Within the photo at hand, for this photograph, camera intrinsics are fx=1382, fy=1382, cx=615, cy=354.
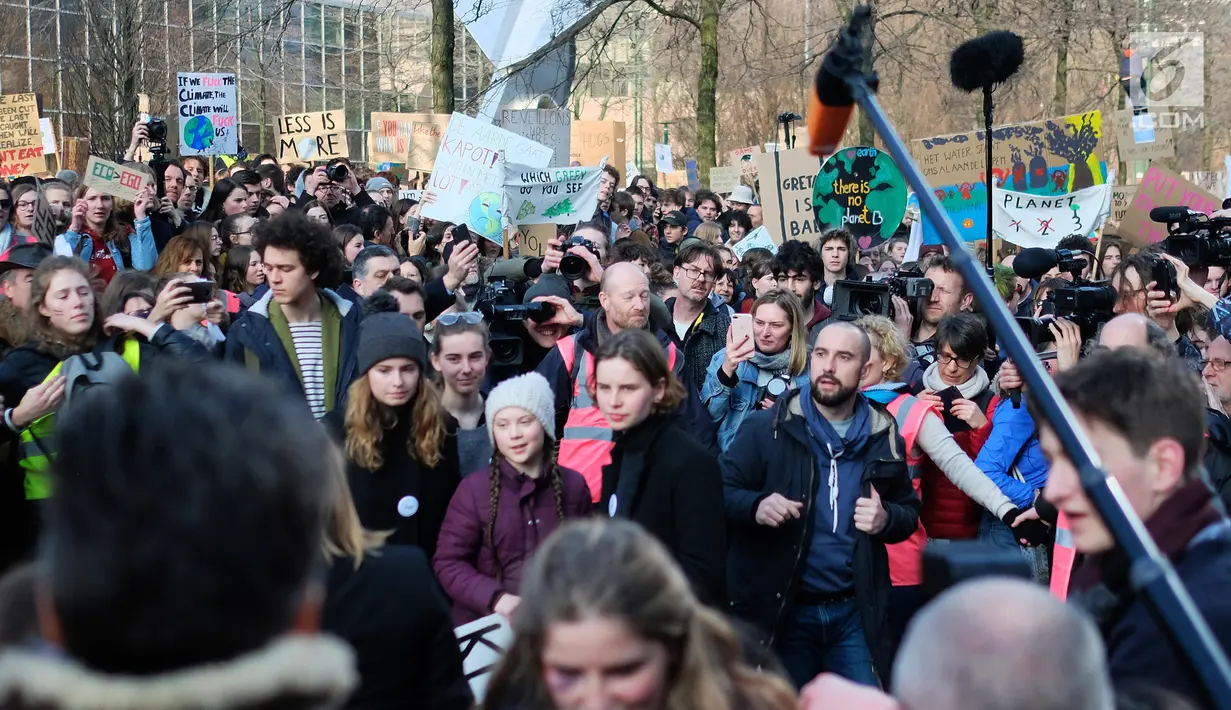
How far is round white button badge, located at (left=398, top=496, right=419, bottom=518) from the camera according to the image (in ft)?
14.8

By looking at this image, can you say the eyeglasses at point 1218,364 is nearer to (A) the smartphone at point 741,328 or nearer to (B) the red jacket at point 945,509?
(B) the red jacket at point 945,509

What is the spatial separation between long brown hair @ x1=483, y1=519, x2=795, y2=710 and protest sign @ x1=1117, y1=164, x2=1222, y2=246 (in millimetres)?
9230

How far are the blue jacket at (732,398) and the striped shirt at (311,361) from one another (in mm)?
1635

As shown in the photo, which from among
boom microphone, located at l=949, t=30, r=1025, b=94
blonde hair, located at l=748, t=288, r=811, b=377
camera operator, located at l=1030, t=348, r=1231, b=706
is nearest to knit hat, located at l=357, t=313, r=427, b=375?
blonde hair, located at l=748, t=288, r=811, b=377

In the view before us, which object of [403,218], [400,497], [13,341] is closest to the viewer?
[400,497]

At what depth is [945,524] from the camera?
5.46 metres

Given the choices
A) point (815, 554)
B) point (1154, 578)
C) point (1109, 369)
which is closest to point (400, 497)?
point (815, 554)

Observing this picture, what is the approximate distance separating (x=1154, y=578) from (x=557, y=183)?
856cm

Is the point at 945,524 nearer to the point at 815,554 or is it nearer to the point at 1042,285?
the point at 815,554

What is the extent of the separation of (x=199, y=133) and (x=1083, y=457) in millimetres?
12848

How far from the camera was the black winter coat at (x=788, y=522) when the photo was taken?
4.54m

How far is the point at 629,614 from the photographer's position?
2195 mm

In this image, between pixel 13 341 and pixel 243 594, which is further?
pixel 13 341

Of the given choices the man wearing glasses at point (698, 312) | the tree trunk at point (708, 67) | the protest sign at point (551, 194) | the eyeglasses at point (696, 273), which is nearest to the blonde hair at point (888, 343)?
the man wearing glasses at point (698, 312)
